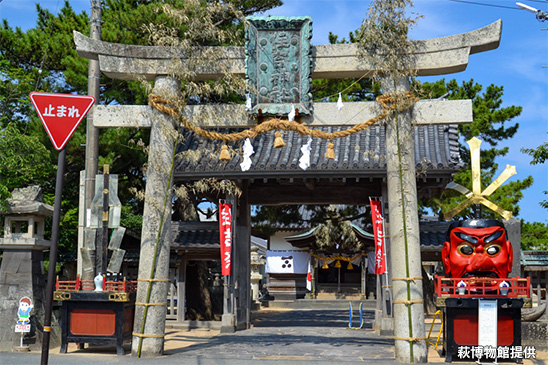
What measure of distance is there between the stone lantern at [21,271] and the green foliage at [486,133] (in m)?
15.4

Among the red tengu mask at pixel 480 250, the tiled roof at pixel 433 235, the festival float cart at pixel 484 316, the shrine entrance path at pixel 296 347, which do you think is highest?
the tiled roof at pixel 433 235

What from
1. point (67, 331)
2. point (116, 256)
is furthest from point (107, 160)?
point (67, 331)

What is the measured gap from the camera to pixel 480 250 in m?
11.7

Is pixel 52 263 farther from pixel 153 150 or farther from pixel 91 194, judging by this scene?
pixel 91 194

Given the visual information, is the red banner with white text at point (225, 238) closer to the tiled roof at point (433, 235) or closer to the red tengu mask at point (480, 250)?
the tiled roof at point (433, 235)

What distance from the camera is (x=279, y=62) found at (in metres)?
11.7

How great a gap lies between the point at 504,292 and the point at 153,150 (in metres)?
7.26

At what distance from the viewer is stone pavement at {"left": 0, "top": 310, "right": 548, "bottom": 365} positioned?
10.8 meters

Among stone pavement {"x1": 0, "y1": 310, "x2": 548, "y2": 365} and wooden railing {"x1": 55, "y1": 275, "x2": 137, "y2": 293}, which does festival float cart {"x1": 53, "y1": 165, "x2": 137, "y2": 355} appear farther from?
stone pavement {"x1": 0, "y1": 310, "x2": 548, "y2": 365}

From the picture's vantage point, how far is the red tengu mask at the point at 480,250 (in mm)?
11617

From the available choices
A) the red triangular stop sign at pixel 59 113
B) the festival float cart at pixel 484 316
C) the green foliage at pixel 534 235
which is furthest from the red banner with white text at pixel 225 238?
the green foliage at pixel 534 235

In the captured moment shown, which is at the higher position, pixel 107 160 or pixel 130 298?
pixel 107 160

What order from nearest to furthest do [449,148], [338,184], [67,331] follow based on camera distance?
[67,331], [449,148], [338,184]

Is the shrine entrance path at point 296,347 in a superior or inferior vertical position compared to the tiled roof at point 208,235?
inferior
